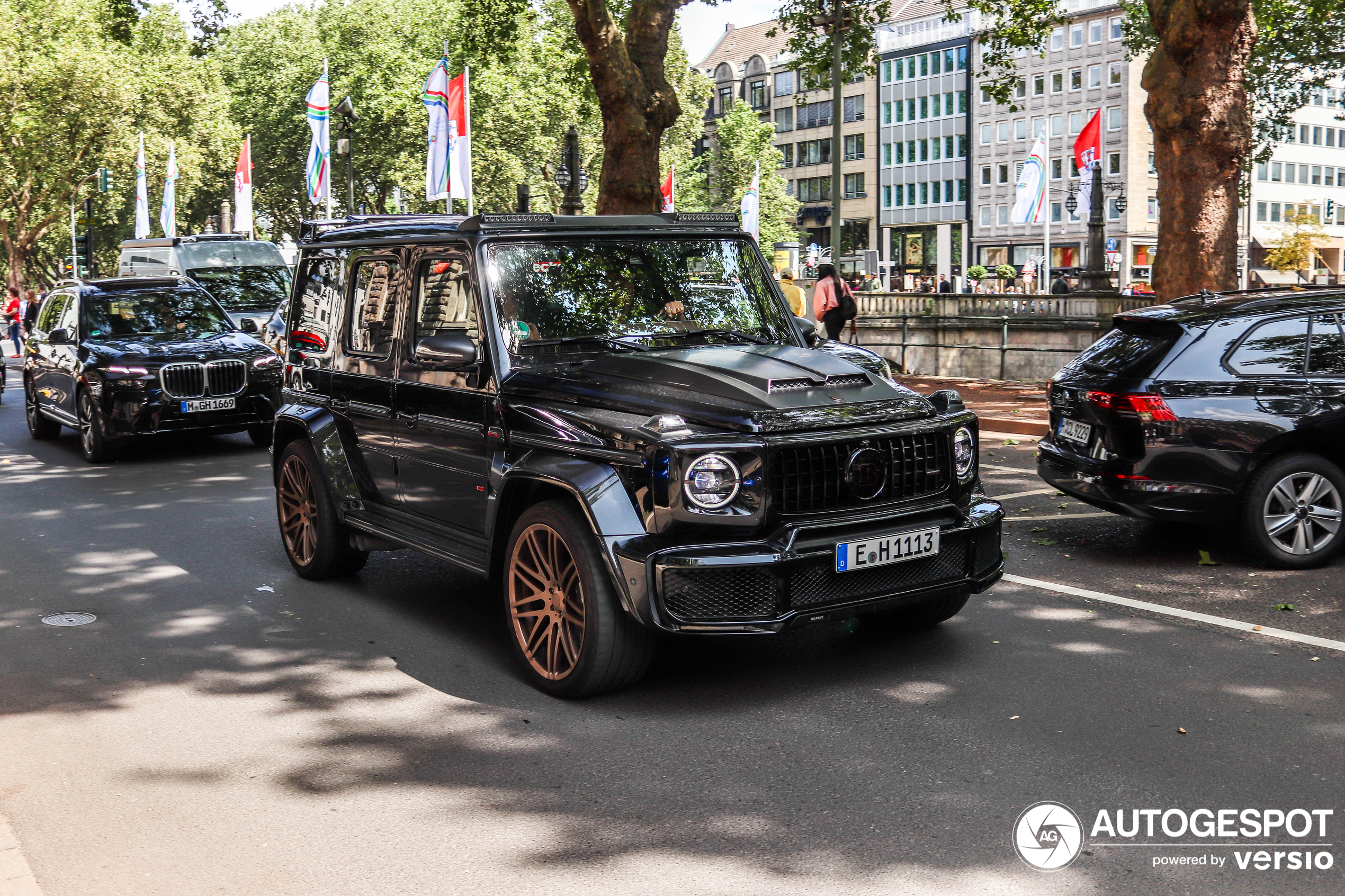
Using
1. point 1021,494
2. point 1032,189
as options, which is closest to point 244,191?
point 1032,189

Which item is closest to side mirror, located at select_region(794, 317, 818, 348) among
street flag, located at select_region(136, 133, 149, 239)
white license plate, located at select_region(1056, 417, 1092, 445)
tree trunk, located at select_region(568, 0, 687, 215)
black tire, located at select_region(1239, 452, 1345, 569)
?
white license plate, located at select_region(1056, 417, 1092, 445)

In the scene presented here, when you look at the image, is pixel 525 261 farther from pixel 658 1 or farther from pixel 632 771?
pixel 658 1

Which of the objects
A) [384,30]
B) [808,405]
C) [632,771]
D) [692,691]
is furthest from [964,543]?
[384,30]

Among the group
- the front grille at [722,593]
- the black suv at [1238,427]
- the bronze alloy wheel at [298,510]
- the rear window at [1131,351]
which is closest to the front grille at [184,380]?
the bronze alloy wheel at [298,510]

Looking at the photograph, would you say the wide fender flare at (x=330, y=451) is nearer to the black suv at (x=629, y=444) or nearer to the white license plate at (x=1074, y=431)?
the black suv at (x=629, y=444)

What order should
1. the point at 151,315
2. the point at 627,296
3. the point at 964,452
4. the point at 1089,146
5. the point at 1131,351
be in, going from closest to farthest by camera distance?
the point at 964,452
the point at 627,296
the point at 1131,351
the point at 151,315
the point at 1089,146

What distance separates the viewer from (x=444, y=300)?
6430 millimetres

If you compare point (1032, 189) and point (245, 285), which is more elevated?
point (1032, 189)

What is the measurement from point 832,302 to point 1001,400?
278 cm

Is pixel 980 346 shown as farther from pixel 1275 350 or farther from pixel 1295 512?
pixel 1295 512

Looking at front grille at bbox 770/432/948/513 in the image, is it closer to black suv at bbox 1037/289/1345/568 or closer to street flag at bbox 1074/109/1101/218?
black suv at bbox 1037/289/1345/568

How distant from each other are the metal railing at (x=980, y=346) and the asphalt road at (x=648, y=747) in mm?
13869

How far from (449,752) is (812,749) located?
133 centimetres

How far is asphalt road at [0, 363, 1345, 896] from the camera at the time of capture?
398 cm
